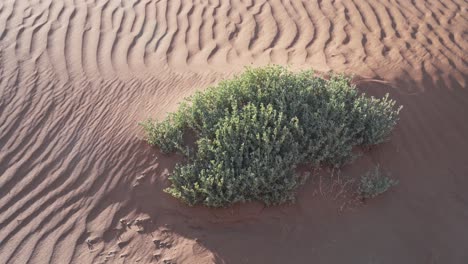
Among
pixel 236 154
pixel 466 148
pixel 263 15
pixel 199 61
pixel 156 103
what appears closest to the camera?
pixel 236 154

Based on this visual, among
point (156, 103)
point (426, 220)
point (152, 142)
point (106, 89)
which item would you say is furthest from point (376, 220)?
point (106, 89)

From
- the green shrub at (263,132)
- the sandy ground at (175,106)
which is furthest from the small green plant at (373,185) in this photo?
the green shrub at (263,132)

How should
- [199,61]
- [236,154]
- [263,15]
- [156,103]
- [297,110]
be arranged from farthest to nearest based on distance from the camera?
1. [263,15]
2. [199,61]
3. [156,103]
4. [297,110]
5. [236,154]

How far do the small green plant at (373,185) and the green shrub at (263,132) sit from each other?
268 mm

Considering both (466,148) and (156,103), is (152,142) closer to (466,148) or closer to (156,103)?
(156,103)

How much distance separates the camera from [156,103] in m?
5.48

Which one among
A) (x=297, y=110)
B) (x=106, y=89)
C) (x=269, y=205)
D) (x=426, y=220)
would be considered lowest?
(x=426, y=220)

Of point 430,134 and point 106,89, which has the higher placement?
point 106,89

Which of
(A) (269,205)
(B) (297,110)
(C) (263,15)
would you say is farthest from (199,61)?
(A) (269,205)

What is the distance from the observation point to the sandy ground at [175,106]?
438 cm

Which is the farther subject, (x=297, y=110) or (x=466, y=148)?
(x=466, y=148)

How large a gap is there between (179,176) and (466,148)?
9.55 ft

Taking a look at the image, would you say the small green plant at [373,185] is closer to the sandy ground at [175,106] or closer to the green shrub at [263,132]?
the sandy ground at [175,106]

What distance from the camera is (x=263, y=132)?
4.43 metres
